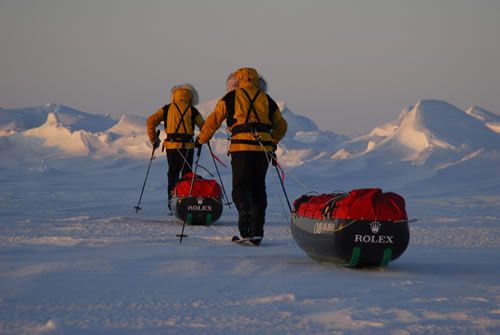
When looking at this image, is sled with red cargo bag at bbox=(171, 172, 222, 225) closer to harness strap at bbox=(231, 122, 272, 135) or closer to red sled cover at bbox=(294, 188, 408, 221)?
harness strap at bbox=(231, 122, 272, 135)

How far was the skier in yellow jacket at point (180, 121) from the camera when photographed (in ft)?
34.4

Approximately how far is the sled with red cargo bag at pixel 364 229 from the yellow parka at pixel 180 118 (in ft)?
17.6

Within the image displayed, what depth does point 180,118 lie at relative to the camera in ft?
34.4

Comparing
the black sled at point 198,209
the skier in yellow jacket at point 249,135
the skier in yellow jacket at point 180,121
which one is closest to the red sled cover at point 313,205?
the skier in yellow jacket at point 249,135

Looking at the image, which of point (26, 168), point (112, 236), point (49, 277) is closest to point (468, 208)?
point (112, 236)

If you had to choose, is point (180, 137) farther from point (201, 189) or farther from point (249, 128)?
point (249, 128)

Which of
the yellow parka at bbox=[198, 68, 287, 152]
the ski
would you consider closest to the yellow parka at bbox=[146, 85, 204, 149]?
the yellow parka at bbox=[198, 68, 287, 152]

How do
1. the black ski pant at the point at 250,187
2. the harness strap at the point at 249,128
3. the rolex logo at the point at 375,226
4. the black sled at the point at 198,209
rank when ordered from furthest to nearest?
the black sled at the point at 198,209 < the black ski pant at the point at 250,187 < the harness strap at the point at 249,128 < the rolex logo at the point at 375,226

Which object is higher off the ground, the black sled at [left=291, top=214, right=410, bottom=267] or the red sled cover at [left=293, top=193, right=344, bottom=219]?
the red sled cover at [left=293, top=193, right=344, bottom=219]

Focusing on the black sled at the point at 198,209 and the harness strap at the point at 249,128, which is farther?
the black sled at the point at 198,209

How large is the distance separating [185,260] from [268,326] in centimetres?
A: 197

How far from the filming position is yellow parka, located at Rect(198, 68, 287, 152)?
6.89 m

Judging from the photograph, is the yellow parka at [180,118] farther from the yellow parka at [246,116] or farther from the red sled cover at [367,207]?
the red sled cover at [367,207]

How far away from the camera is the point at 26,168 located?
33.2 meters
